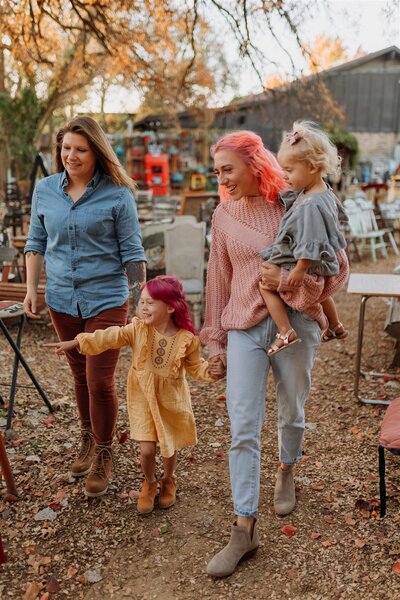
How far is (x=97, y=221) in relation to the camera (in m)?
3.23

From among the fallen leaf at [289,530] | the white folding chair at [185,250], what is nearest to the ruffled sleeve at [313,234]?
the fallen leaf at [289,530]

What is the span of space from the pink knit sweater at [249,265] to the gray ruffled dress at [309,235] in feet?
0.18

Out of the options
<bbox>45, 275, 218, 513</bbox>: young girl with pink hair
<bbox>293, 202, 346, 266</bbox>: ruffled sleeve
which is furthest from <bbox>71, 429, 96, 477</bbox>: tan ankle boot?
<bbox>293, 202, 346, 266</bbox>: ruffled sleeve

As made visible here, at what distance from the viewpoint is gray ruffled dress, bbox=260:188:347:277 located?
2568mm

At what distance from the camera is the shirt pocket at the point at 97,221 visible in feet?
10.6

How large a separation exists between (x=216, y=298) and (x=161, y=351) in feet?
1.37

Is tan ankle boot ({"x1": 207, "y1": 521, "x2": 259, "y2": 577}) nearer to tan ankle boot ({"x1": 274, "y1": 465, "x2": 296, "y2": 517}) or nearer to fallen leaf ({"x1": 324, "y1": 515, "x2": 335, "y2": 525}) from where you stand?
tan ankle boot ({"x1": 274, "y1": 465, "x2": 296, "y2": 517})

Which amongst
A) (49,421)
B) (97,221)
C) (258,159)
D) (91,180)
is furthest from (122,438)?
(258,159)

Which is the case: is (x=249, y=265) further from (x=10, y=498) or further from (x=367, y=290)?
(x=367, y=290)

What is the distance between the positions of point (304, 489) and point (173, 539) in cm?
94

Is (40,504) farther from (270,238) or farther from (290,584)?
(270,238)

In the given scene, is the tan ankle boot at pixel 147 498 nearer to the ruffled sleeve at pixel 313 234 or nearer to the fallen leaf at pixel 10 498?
the fallen leaf at pixel 10 498

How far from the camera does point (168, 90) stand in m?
16.6

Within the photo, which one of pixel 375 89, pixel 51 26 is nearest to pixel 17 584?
pixel 51 26
